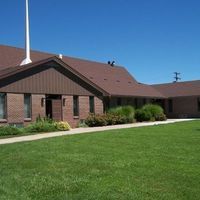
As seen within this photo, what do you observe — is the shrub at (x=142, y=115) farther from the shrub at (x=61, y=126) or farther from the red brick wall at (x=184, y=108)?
the red brick wall at (x=184, y=108)

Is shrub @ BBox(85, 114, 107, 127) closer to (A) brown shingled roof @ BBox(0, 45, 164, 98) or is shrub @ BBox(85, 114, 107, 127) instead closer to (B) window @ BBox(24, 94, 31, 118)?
(A) brown shingled roof @ BBox(0, 45, 164, 98)

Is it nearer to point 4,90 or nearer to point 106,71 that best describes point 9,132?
point 4,90

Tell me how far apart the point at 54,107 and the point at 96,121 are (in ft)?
11.2

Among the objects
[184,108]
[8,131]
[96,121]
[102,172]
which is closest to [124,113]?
[96,121]

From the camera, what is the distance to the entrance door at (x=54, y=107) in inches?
1131

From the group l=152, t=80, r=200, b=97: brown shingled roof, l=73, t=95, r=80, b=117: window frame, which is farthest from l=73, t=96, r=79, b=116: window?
l=152, t=80, r=200, b=97: brown shingled roof

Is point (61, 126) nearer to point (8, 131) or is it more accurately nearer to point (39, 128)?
point (39, 128)

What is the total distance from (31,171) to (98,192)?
107 inches

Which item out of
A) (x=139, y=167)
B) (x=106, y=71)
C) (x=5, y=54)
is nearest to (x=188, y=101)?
(x=106, y=71)

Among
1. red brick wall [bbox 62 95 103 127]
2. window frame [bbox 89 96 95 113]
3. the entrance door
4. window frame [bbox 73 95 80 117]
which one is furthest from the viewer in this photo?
window frame [bbox 89 96 95 113]

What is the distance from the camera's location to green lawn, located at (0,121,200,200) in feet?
23.9

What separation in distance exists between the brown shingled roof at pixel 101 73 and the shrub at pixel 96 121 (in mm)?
4042

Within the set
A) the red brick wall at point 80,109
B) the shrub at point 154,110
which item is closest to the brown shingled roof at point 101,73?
the red brick wall at point 80,109

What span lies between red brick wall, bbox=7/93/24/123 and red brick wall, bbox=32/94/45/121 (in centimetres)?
94
